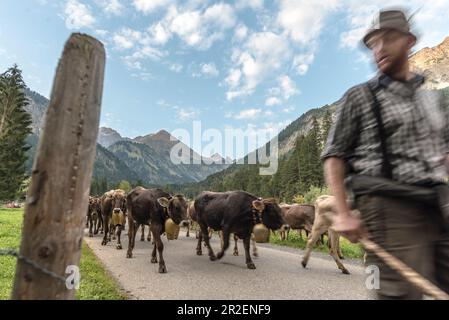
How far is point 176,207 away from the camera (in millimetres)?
10602

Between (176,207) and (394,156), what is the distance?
863 cm

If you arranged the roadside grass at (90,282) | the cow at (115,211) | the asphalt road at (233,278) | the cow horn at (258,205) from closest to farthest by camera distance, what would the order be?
the roadside grass at (90,282)
the asphalt road at (233,278)
the cow horn at (258,205)
the cow at (115,211)

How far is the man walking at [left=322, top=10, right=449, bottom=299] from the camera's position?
2.31 m

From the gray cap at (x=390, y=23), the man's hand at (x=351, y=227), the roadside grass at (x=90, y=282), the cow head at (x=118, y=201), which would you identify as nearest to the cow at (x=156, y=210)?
the roadside grass at (x=90, y=282)

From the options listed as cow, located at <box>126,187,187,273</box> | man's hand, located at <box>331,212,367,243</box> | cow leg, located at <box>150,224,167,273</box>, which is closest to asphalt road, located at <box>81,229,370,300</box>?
cow leg, located at <box>150,224,167,273</box>

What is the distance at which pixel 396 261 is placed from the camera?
2.22 metres

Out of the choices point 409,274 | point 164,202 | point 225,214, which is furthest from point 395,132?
point 225,214

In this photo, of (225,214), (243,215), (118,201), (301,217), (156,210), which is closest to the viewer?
(156,210)

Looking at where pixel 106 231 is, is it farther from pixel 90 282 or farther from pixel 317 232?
pixel 317 232

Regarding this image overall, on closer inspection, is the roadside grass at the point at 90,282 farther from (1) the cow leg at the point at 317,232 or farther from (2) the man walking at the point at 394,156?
(2) the man walking at the point at 394,156

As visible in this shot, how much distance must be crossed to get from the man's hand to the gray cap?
1272mm

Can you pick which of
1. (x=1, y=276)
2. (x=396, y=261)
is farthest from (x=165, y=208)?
(x=396, y=261)

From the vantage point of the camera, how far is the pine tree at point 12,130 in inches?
1780
